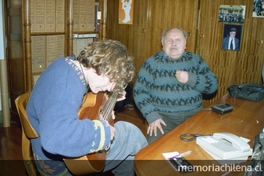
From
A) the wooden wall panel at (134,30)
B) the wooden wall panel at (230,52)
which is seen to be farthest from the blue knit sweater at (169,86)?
the wooden wall panel at (134,30)

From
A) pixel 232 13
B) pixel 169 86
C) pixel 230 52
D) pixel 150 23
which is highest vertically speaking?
pixel 232 13

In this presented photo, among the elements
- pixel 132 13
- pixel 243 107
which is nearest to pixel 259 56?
pixel 243 107

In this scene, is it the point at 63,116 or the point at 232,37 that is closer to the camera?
the point at 63,116

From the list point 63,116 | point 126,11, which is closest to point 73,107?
point 63,116

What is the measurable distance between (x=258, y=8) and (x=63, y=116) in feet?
8.43

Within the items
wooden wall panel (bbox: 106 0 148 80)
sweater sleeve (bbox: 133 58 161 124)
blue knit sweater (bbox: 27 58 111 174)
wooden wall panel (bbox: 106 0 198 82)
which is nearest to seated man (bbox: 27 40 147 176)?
blue knit sweater (bbox: 27 58 111 174)

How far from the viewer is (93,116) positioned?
1.46 meters

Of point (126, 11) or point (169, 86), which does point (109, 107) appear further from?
point (126, 11)

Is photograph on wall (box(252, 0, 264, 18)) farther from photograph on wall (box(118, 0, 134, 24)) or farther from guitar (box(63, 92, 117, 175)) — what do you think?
guitar (box(63, 92, 117, 175))

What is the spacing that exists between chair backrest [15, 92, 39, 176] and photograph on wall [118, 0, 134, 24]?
9.39ft

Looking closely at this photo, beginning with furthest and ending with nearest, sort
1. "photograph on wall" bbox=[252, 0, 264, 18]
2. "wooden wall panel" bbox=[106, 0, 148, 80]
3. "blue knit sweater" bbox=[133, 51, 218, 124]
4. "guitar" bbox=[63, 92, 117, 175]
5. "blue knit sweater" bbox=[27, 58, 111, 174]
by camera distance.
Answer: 1. "wooden wall panel" bbox=[106, 0, 148, 80]
2. "photograph on wall" bbox=[252, 0, 264, 18]
3. "blue knit sweater" bbox=[133, 51, 218, 124]
4. "guitar" bbox=[63, 92, 117, 175]
5. "blue knit sweater" bbox=[27, 58, 111, 174]

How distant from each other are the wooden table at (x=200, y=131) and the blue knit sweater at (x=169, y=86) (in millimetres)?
207

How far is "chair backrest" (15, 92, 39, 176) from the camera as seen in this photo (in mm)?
1283

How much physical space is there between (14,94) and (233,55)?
2.52 metres
